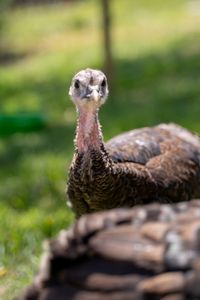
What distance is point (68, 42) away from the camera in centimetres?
1783

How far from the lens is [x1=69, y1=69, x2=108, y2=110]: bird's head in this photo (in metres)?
6.38

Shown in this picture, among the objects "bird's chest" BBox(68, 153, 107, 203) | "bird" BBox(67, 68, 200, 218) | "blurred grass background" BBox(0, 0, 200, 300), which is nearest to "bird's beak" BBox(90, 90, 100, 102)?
"bird" BBox(67, 68, 200, 218)

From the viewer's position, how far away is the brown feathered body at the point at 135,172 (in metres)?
6.27

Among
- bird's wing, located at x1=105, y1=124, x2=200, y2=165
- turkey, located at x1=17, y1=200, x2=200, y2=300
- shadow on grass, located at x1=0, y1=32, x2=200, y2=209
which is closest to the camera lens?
turkey, located at x1=17, y1=200, x2=200, y2=300

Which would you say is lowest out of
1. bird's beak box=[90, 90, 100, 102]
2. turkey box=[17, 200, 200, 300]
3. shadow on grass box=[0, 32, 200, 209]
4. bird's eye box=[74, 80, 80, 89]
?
turkey box=[17, 200, 200, 300]

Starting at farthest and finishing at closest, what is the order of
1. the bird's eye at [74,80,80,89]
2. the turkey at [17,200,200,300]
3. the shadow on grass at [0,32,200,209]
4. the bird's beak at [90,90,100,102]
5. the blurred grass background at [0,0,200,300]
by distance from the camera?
the shadow on grass at [0,32,200,209]
the blurred grass background at [0,0,200,300]
the bird's eye at [74,80,80,89]
the bird's beak at [90,90,100,102]
the turkey at [17,200,200,300]

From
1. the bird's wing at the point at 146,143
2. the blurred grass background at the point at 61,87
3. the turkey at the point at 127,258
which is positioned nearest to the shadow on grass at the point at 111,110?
the blurred grass background at the point at 61,87

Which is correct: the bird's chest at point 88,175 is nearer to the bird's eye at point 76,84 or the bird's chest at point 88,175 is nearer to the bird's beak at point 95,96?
the bird's beak at point 95,96

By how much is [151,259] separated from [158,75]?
11049mm

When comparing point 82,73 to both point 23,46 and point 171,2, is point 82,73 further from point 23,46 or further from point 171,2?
point 171,2

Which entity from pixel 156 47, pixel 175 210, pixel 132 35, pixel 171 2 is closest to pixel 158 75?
pixel 156 47

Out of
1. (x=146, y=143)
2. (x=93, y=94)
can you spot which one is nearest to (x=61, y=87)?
(x=146, y=143)

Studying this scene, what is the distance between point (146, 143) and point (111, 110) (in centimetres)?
532

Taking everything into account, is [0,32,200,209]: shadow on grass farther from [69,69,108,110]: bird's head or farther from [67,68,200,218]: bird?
[69,69,108,110]: bird's head
